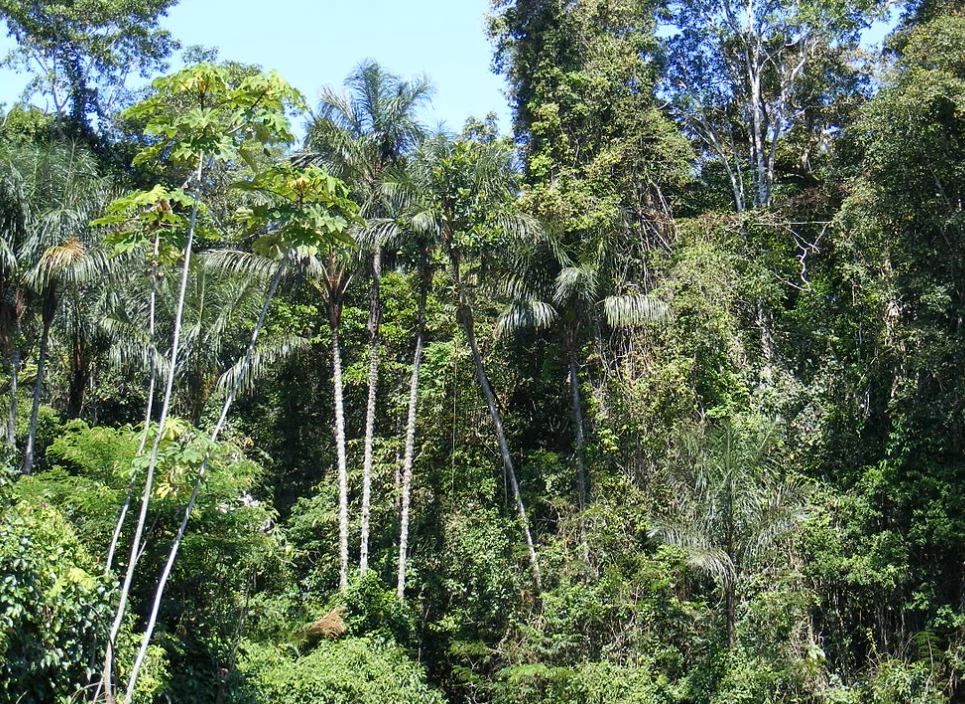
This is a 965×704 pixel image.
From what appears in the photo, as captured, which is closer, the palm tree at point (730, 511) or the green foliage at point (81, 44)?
the palm tree at point (730, 511)

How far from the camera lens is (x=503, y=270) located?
17891 mm

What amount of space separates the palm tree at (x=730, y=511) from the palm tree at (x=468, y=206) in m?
3.50

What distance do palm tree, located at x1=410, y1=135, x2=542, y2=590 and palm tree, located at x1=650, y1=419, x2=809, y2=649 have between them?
3496mm

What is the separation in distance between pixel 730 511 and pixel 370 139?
9535 mm

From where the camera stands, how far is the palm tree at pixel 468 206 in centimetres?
1706

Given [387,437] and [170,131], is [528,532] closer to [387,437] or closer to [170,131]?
[387,437]

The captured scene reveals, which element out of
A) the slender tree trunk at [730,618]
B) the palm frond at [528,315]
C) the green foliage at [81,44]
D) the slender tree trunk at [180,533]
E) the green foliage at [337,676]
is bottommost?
the green foliage at [337,676]

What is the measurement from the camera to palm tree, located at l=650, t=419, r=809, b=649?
1434 centimetres

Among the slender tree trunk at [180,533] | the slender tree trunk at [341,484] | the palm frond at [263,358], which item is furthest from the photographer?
the palm frond at [263,358]

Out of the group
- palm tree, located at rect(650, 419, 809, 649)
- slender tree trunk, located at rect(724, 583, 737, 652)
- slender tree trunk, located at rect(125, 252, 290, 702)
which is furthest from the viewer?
slender tree trunk, located at rect(724, 583, 737, 652)

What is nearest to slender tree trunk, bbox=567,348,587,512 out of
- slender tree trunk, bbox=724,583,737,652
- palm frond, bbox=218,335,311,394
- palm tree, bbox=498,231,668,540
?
palm tree, bbox=498,231,668,540

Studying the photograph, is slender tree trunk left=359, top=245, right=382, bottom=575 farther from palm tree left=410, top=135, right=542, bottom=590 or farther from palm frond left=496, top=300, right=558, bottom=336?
palm frond left=496, top=300, right=558, bottom=336

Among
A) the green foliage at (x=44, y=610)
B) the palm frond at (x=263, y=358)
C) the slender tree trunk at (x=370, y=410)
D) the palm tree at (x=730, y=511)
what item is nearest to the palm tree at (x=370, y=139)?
the slender tree trunk at (x=370, y=410)

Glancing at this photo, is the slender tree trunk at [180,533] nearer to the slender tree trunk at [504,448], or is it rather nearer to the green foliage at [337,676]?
the green foliage at [337,676]
